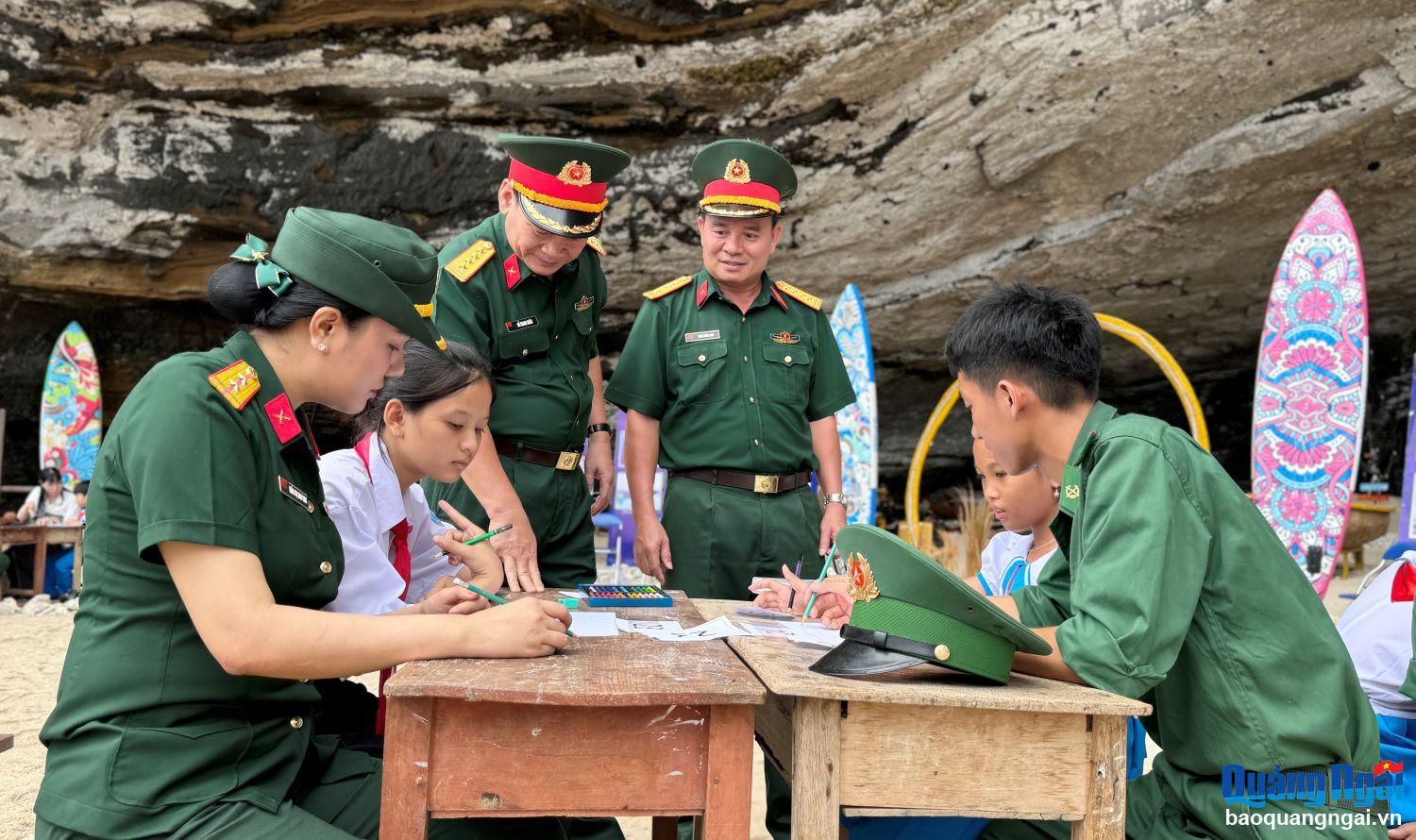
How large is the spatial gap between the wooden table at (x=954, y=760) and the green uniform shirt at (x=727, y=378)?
6.03 feet

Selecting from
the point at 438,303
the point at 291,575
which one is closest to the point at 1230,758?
the point at 291,575

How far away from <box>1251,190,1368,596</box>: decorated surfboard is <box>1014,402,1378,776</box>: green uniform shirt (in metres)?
4.49

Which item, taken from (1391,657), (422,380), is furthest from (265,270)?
(1391,657)

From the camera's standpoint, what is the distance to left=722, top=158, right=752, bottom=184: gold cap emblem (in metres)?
3.21

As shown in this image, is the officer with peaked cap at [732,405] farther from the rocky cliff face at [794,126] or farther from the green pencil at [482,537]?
the rocky cliff face at [794,126]

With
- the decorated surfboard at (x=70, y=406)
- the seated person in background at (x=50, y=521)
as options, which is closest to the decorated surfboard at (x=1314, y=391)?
the seated person in background at (x=50, y=521)

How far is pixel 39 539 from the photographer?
26.4ft

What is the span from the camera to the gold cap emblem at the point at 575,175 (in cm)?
281

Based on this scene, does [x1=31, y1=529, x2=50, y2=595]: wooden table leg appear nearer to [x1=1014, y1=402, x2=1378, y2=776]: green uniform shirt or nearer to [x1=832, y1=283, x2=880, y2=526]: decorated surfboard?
[x1=832, y1=283, x2=880, y2=526]: decorated surfboard

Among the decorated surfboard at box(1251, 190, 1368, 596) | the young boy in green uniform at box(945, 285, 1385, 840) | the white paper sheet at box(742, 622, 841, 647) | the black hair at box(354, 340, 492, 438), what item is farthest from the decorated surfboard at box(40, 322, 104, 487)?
the young boy in green uniform at box(945, 285, 1385, 840)

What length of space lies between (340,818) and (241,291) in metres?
0.85

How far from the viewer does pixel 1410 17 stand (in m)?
6.23

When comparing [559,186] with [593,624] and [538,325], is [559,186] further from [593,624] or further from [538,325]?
[593,624]

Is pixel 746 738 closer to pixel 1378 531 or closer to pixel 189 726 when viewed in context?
pixel 189 726
